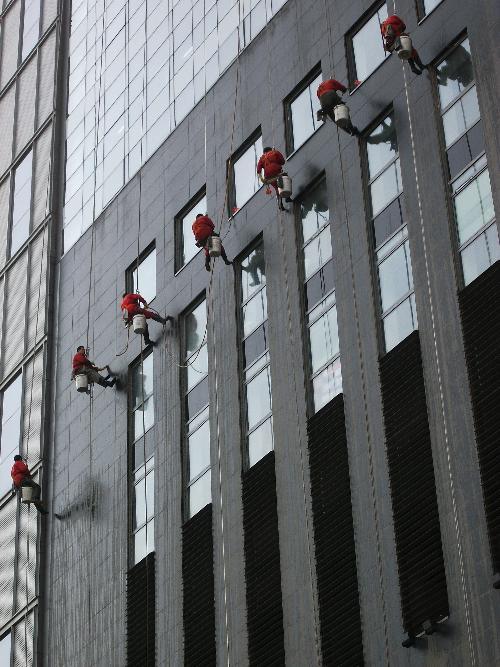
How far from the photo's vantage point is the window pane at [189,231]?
119 feet

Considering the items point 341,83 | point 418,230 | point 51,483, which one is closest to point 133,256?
point 51,483

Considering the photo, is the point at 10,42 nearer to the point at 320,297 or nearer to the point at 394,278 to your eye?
the point at 320,297

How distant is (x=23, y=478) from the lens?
122 feet

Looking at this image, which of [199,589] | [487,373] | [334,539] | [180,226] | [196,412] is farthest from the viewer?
[180,226]

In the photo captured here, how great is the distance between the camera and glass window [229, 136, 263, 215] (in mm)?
34500

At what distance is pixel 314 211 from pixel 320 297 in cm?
248

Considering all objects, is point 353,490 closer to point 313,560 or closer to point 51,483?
point 313,560

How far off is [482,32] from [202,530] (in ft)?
40.7

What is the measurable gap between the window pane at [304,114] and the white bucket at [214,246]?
3.02m

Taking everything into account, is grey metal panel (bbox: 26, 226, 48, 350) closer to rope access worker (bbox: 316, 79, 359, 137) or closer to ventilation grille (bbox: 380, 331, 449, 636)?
rope access worker (bbox: 316, 79, 359, 137)

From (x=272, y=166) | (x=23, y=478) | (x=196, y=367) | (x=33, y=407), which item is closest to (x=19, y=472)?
(x=23, y=478)

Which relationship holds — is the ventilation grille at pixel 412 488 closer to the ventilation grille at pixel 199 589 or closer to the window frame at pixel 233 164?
the ventilation grille at pixel 199 589

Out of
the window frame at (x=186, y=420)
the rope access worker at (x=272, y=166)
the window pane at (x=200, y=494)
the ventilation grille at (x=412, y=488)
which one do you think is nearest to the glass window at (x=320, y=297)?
the rope access worker at (x=272, y=166)

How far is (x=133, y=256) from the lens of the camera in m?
38.6
